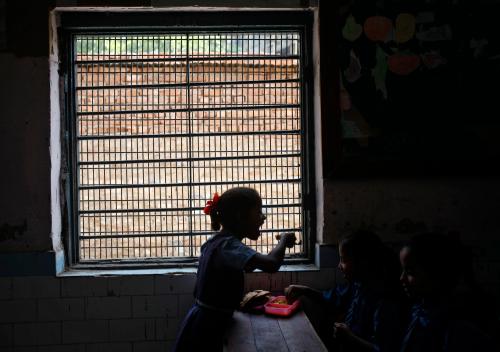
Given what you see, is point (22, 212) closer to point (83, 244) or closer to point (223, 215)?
point (83, 244)

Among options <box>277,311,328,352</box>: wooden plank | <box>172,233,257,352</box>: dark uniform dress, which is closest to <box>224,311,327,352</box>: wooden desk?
<box>277,311,328,352</box>: wooden plank

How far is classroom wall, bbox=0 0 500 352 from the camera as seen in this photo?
345 centimetres

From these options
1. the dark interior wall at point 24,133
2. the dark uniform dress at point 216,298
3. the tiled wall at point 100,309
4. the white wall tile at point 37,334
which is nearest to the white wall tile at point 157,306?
the tiled wall at point 100,309

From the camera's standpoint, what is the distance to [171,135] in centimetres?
368

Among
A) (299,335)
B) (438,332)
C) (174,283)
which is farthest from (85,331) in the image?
(438,332)

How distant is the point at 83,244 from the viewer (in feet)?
12.2

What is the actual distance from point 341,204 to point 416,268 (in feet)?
4.06

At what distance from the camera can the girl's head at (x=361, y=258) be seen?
9.69 feet

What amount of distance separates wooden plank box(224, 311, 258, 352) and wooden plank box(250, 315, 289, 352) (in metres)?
0.03

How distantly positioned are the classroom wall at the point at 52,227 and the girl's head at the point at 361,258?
52cm

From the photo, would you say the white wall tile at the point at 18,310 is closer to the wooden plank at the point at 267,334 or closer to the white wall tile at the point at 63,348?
the white wall tile at the point at 63,348

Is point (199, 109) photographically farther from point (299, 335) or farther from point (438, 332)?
point (438, 332)

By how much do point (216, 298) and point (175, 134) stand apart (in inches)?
53.9

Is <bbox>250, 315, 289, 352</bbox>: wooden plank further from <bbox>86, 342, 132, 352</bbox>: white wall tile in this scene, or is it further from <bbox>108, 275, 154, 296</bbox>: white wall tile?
<bbox>86, 342, 132, 352</bbox>: white wall tile
